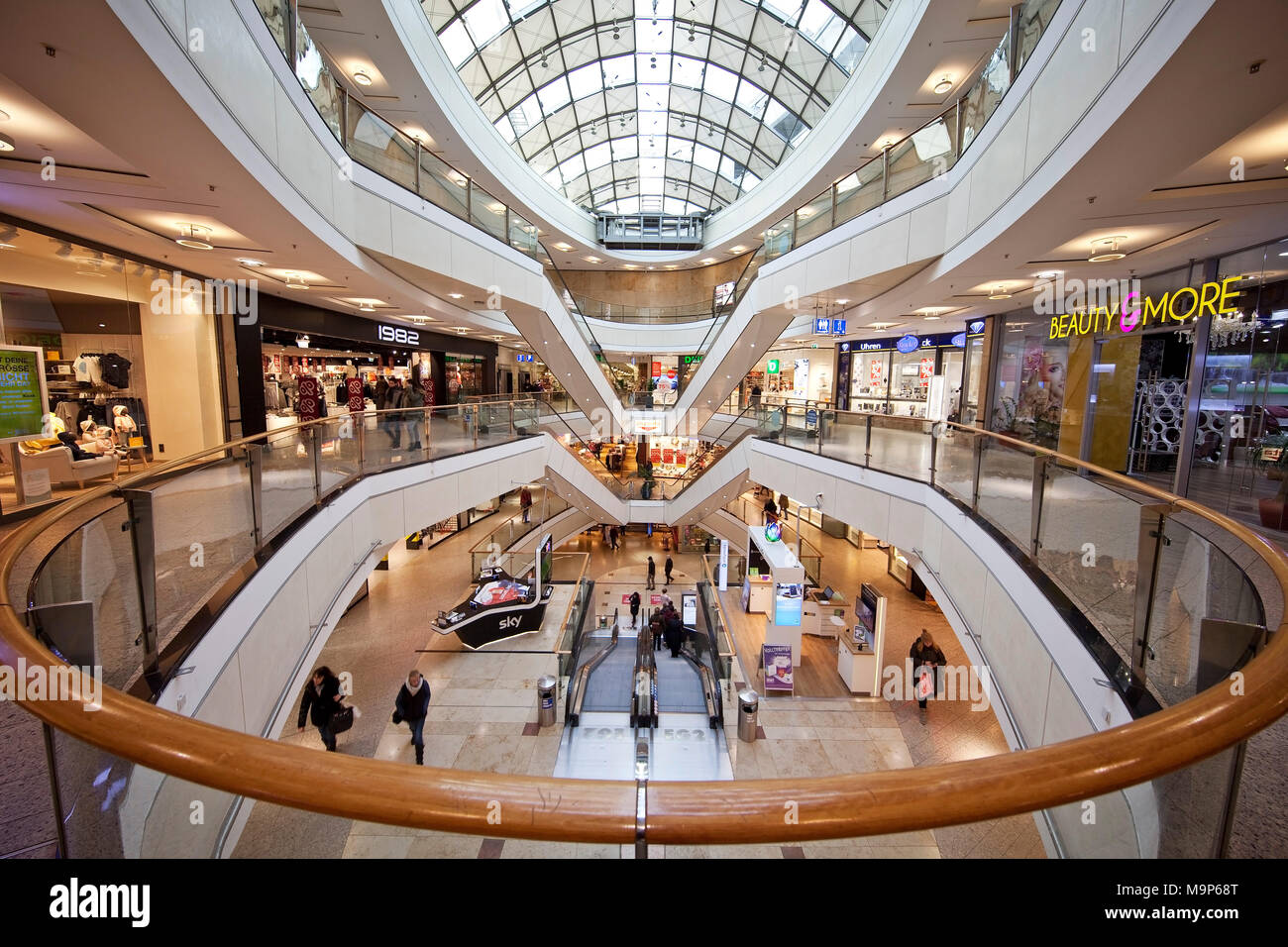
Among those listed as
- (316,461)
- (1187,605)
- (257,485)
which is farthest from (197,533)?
(1187,605)

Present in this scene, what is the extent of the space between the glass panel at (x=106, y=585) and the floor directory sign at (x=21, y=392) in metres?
4.66

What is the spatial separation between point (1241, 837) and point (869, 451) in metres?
7.89

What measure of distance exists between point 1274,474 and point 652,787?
9.13 m

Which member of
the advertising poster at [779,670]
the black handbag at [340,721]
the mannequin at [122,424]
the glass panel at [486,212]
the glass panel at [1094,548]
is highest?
the glass panel at [486,212]

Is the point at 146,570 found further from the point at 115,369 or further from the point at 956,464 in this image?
the point at 115,369

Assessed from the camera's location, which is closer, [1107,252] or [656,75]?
[1107,252]

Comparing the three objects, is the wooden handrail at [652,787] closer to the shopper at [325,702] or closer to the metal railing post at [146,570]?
the metal railing post at [146,570]

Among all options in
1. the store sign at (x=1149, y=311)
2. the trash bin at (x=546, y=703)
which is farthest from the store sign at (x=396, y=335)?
the store sign at (x=1149, y=311)

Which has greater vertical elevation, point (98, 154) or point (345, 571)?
point (98, 154)

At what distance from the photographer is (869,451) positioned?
9.41 m

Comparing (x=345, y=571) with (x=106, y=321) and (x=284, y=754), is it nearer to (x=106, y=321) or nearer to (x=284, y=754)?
(x=106, y=321)

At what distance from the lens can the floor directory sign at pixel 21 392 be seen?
5473mm

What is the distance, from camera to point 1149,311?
865cm
